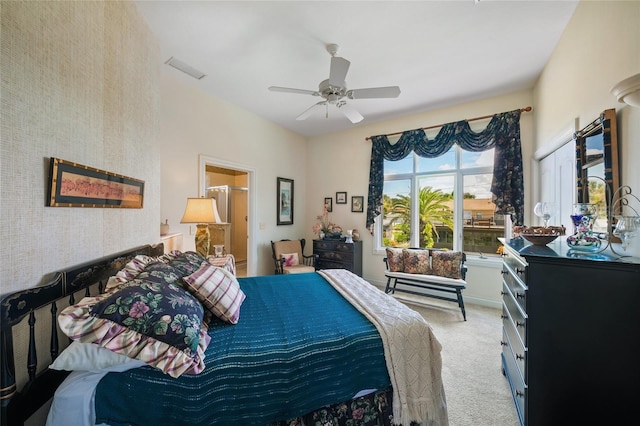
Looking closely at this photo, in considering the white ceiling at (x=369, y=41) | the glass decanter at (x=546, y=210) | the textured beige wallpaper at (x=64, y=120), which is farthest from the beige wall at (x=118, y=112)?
the glass decanter at (x=546, y=210)

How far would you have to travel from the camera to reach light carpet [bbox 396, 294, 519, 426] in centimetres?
168

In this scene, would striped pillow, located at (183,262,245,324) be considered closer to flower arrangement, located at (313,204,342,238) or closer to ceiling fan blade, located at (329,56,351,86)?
ceiling fan blade, located at (329,56,351,86)

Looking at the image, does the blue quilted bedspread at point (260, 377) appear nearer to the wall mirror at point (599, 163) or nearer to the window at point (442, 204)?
the wall mirror at point (599, 163)

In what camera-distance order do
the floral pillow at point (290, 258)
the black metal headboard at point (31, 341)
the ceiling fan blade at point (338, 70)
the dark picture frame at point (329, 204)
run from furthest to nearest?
the dark picture frame at point (329, 204)
the floral pillow at point (290, 258)
the ceiling fan blade at point (338, 70)
the black metal headboard at point (31, 341)

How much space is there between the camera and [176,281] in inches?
55.3

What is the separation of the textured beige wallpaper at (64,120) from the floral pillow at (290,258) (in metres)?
2.48

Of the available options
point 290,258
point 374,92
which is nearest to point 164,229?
point 290,258

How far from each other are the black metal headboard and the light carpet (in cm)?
220

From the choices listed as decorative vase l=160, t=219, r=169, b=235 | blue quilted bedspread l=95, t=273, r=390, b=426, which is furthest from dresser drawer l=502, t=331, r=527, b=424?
decorative vase l=160, t=219, r=169, b=235

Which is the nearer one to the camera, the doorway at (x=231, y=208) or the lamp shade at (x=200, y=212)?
the lamp shade at (x=200, y=212)

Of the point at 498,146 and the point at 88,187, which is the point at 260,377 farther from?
the point at 498,146

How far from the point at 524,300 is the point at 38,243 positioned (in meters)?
2.47

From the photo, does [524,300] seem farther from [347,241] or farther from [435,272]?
[347,241]

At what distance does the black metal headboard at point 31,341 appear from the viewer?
88 centimetres
